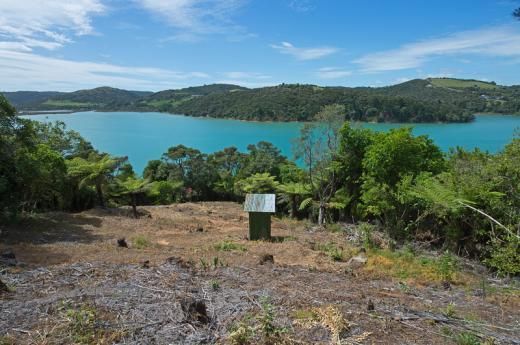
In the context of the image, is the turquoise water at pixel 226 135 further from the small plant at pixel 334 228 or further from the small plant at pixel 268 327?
the small plant at pixel 268 327

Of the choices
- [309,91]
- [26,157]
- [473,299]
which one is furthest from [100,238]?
[309,91]

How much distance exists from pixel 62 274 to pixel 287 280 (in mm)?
3844

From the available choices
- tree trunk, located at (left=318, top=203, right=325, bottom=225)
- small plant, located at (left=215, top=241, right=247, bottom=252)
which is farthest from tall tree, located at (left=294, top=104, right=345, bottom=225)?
small plant, located at (left=215, top=241, right=247, bottom=252)

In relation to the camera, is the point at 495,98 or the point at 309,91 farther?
the point at 495,98

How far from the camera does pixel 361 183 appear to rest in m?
20.2

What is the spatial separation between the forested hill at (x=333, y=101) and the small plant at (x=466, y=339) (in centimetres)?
7109

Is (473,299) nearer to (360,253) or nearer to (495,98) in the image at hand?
(360,253)

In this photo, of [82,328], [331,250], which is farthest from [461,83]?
[82,328]

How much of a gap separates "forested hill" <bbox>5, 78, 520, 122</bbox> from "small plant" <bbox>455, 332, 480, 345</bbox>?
71.1 metres

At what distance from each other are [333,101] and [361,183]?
8463 cm

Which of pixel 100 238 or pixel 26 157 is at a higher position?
pixel 26 157

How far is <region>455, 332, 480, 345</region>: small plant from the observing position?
4.60 meters

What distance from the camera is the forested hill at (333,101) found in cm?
9750

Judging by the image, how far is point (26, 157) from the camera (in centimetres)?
1377
